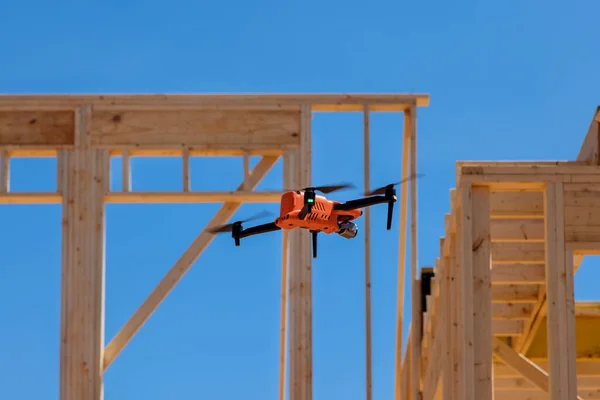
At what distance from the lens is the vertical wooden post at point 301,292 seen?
50.3ft

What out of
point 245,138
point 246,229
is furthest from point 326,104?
point 246,229

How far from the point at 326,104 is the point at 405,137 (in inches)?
41.3

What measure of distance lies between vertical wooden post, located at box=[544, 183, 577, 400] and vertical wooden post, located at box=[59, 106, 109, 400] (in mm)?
5572

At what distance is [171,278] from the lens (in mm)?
15797

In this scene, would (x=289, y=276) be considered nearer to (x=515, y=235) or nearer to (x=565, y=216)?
(x=515, y=235)

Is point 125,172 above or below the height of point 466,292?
above

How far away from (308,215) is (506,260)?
8.89 feet

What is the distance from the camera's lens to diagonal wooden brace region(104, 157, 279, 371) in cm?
1554

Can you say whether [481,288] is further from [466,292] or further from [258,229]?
[258,229]

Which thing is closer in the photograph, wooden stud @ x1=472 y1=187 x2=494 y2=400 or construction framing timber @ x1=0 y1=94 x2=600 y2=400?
wooden stud @ x1=472 y1=187 x2=494 y2=400

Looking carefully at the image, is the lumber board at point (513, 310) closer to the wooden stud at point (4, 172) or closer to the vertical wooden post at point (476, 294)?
the vertical wooden post at point (476, 294)

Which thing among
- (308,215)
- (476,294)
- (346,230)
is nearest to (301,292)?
(346,230)

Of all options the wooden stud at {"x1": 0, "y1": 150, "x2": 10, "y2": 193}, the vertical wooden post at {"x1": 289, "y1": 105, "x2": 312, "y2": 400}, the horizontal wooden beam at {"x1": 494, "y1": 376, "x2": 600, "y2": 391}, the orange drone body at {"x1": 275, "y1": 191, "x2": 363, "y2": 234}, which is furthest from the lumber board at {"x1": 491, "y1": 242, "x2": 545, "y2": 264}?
the wooden stud at {"x1": 0, "y1": 150, "x2": 10, "y2": 193}

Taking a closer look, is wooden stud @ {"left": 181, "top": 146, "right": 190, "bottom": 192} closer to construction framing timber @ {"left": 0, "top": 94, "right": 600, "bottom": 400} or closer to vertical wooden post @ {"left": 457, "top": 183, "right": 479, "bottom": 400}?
construction framing timber @ {"left": 0, "top": 94, "right": 600, "bottom": 400}
